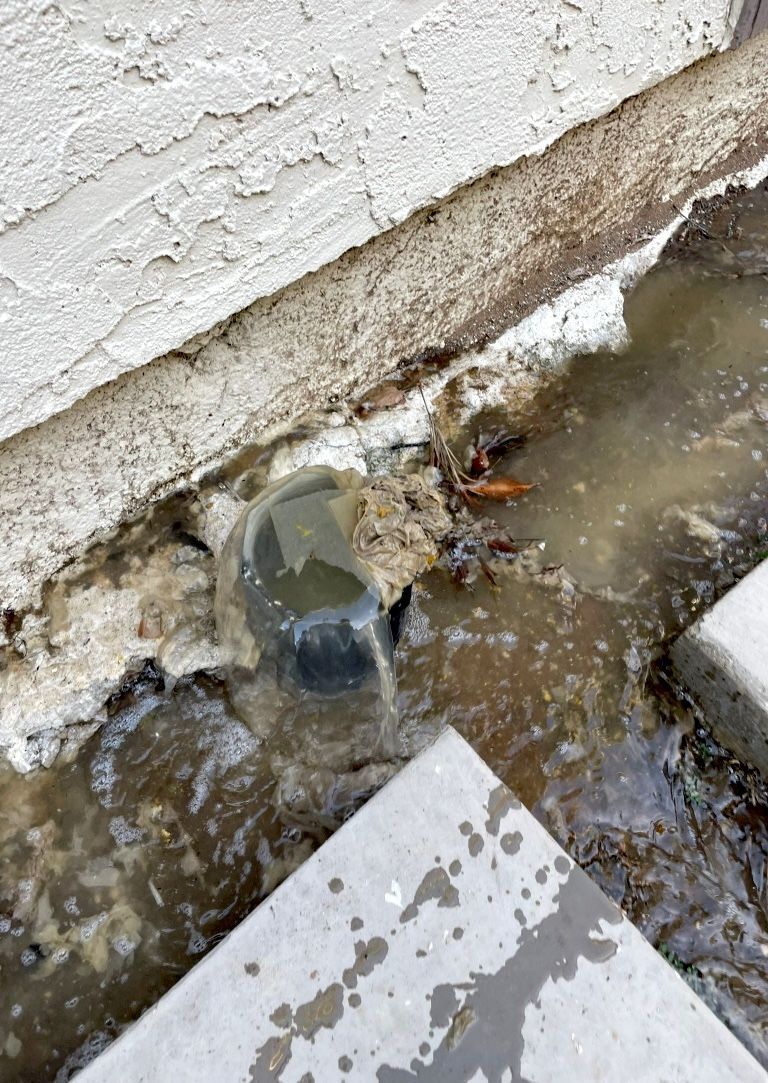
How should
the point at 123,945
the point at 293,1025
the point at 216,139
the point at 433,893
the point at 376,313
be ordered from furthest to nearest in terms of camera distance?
the point at 376,313 < the point at 123,945 < the point at 216,139 < the point at 433,893 < the point at 293,1025

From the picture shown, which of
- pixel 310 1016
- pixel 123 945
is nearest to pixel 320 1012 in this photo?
pixel 310 1016

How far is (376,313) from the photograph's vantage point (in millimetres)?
2418

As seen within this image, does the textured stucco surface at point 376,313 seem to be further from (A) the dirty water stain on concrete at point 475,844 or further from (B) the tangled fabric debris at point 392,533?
(A) the dirty water stain on concrete at point 475,844

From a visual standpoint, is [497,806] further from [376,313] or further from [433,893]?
[376,313]

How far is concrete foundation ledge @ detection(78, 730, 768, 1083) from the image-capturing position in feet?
4.51

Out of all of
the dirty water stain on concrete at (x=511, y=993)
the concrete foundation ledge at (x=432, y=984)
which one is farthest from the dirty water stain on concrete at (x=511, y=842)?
the dirty water stain on concrete at (x=511, y=993)

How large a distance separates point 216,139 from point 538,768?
182 cm

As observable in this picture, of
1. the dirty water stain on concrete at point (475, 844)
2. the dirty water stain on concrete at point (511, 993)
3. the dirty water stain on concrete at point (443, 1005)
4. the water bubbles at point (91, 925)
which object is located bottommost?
the dirty water stain on concrete at point (511, 993)

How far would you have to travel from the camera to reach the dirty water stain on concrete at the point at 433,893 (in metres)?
1.51

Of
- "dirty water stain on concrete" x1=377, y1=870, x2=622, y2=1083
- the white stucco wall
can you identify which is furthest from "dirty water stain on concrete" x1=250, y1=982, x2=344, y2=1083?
the white stucco wall

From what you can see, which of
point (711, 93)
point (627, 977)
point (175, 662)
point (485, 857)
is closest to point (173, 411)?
point (175, 662)

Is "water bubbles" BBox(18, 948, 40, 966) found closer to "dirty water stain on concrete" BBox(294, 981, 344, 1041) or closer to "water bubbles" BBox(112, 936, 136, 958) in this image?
"water bubbles" BBox(112, 936, 136, 958)

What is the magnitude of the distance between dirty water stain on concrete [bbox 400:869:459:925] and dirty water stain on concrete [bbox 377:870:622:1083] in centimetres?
14

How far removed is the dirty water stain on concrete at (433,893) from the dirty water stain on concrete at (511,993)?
140mm
